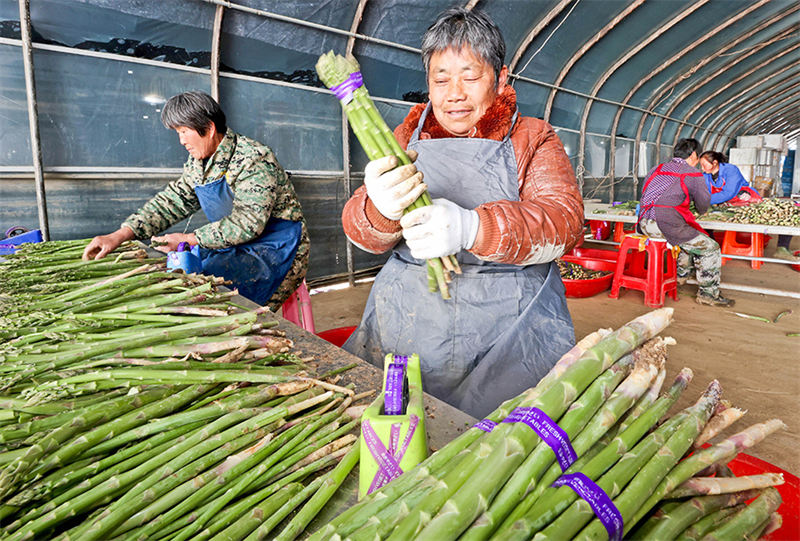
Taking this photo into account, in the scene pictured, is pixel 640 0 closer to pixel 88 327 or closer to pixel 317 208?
pixel 317 208

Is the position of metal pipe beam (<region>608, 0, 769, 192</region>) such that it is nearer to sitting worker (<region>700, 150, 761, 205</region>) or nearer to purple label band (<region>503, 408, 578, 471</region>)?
sitting worker (<region>700, 150, 761, 205</region>)

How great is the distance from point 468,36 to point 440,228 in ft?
2.47

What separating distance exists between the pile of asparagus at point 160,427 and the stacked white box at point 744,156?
22781 mm

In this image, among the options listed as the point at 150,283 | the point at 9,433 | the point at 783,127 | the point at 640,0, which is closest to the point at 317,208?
the point at 150,283

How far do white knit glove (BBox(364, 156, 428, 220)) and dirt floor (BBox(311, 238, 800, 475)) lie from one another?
3027 mm

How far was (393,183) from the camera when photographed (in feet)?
4.79

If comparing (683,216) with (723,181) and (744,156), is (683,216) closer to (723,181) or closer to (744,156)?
(723,181)

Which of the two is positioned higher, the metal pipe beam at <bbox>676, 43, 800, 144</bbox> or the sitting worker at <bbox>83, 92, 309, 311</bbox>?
the metal pipe beam at <bbox>676, 43, 800, 144</bbox>

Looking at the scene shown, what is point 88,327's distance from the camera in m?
1.45

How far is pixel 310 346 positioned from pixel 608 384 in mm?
1230

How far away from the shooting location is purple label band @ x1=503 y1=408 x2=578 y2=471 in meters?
0.72

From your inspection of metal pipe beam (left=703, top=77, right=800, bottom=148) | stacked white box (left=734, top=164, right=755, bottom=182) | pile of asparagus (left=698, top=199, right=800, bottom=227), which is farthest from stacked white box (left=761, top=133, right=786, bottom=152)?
pile of asparagus (left=698, top=199, right=800, bottom=227)

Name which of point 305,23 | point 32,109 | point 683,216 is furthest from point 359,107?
point 683,216

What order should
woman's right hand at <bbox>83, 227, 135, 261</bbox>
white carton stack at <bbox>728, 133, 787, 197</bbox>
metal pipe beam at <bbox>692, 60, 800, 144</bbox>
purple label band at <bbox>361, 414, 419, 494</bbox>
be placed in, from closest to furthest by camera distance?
purple label band at <bbox>361, 414, 419, 494</bbox> → woman's right hand at <bbox>83, 227, 135, 261</bbox> → metal pipe beam at <bbox>692, 60, 800, 144</bbox> → white carton stack at <bbox>728, 133, 787, 197</bbox>
